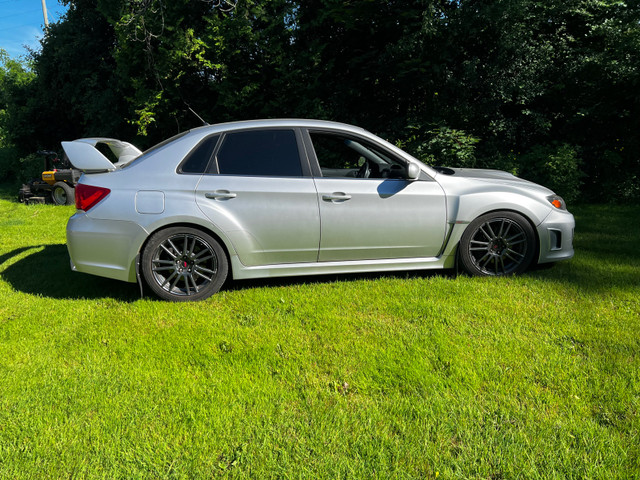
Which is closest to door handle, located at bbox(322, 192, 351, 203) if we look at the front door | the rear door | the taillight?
the front door

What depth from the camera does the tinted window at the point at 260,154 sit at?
435 centimetres

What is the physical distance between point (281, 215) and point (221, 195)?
57cm

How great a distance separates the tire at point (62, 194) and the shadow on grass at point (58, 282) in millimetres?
7581

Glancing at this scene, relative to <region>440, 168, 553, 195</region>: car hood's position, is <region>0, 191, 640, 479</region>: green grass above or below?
below

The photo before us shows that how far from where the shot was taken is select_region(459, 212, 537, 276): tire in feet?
15.3

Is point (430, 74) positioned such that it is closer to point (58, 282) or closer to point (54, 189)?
point (58, 282)

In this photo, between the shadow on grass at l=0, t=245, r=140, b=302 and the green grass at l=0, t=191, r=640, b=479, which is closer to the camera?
the green grass at l=0, t=191, r=640, b=479

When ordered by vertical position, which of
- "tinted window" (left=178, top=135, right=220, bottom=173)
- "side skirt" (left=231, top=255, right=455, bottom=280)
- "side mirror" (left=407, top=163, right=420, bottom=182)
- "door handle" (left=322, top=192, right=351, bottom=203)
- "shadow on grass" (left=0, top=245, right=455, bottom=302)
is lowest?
"shadow on grass" (left=0, top=245, right=455, bottom=302)

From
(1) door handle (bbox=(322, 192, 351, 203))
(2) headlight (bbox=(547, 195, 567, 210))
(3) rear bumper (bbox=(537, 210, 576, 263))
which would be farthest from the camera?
(2) headlight (bbox=(547, 195, 567, 210))

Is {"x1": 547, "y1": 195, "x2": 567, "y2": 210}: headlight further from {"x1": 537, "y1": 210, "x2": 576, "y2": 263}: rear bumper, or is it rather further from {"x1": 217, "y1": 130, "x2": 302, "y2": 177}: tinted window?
{"x1": 217, "y1": 130, "x2": 302, "y2": 177}: tinted window

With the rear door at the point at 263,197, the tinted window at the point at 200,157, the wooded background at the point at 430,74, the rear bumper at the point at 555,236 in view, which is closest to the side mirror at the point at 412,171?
the rear door at the point at 263,197

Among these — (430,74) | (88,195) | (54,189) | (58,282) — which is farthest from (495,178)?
(54,189)

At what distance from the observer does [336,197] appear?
4.35 m

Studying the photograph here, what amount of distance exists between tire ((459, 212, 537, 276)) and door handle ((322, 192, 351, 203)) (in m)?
1.27
